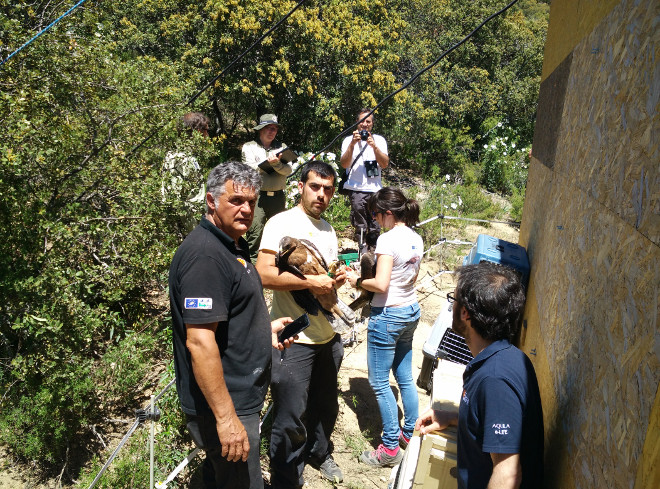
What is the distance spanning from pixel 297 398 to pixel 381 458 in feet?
3.70

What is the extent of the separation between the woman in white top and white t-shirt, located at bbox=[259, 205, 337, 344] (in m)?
0.43

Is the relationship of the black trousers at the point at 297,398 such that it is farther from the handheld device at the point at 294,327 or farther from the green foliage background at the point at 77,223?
the green foliage background at the point at 77,223

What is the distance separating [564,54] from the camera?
354 centimetres

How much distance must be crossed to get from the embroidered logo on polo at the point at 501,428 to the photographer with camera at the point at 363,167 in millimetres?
4672

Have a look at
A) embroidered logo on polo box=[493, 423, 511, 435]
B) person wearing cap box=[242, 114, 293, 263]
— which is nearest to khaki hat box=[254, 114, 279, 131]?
person wearing cap box=[242, 114, 293, 263]

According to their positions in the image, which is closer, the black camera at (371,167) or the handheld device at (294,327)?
the handheld device at (294,327)

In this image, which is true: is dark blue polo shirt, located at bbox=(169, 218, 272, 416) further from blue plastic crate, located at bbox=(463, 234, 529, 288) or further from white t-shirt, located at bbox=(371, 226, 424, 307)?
blue plastic crate, located at bbox=(463, 234, 529, 288)

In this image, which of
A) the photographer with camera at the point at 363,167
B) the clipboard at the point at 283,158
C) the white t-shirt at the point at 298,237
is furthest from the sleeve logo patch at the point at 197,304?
the photographer with camera at the point at 363,167

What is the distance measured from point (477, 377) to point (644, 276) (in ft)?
2.83

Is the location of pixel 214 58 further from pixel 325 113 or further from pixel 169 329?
pixel 169 329

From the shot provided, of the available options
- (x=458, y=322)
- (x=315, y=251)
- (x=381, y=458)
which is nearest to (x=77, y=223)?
(x=315, y=251)

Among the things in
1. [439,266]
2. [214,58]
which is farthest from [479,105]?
[439,266]

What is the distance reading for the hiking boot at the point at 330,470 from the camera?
374 centimetres

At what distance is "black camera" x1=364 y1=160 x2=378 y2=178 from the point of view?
6609 mm
